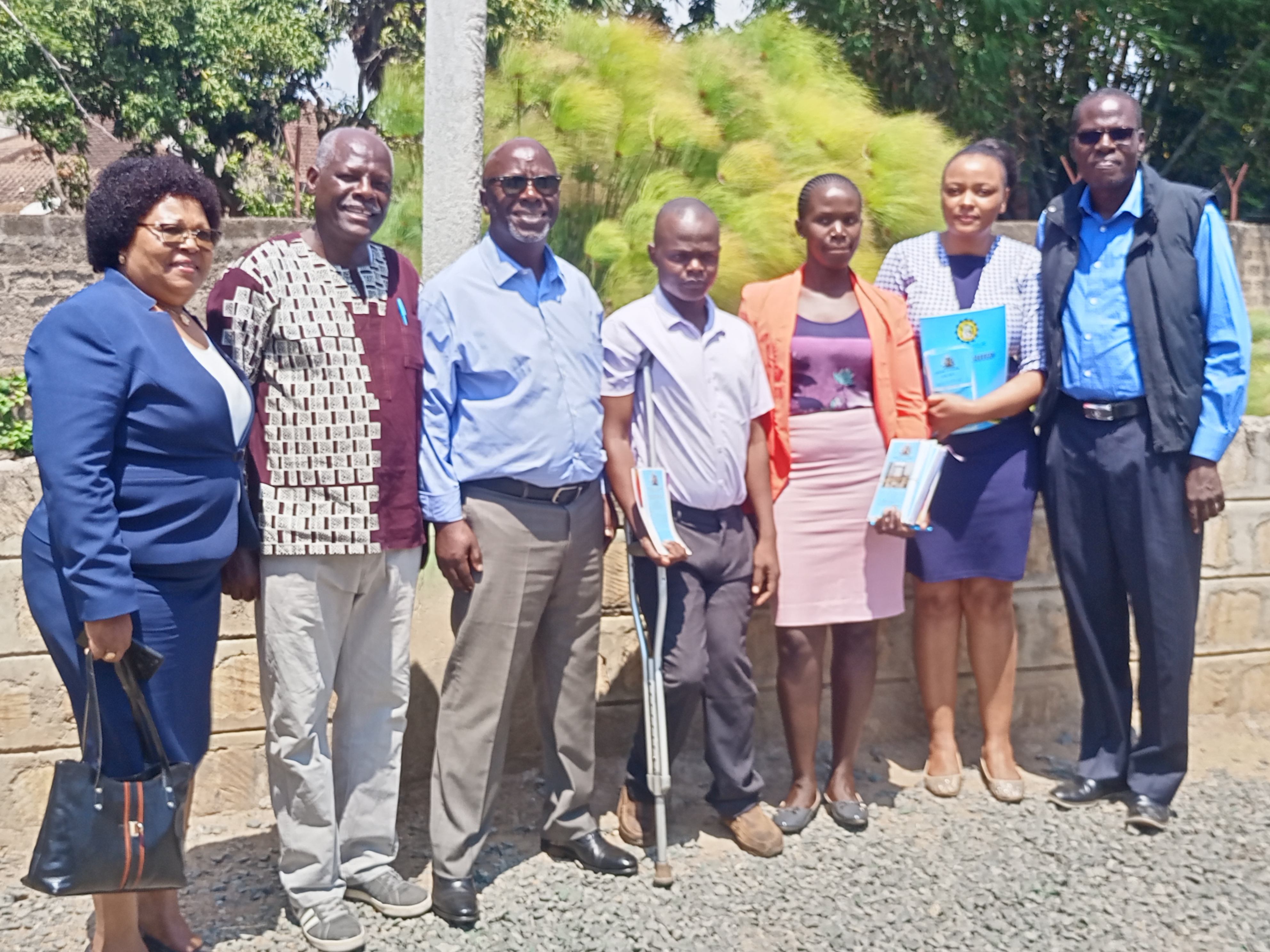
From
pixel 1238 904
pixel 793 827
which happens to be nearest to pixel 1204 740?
pixel 1238 904

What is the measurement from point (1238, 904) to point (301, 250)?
3.10 meters

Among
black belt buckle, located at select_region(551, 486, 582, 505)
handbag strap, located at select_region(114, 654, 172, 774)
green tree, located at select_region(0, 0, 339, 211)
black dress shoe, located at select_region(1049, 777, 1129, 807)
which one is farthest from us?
green tree, located at select_region(0, 0, 339, 211)

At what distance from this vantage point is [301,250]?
3.18 meters

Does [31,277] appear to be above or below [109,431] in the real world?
above

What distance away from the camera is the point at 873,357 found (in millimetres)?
3832

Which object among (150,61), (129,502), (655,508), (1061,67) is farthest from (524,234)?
(150,61)

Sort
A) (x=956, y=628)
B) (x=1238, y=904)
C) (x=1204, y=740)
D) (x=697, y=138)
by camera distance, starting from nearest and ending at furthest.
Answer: (x=1238, y=904)
(x=956, y=628)
(x=1204, y=740)
(x=697, y=138)

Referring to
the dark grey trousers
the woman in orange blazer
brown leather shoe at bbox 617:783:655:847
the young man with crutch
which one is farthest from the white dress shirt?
brown leather shoe at bbox 617:783:655:847

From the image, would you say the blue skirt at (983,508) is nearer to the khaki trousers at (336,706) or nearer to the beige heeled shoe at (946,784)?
the beige heeled shoe at (946,784)

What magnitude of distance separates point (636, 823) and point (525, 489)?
1143 mm

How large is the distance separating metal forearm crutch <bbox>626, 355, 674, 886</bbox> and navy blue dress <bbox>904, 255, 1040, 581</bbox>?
1.05 meters

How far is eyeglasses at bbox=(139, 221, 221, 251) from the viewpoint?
2854mm

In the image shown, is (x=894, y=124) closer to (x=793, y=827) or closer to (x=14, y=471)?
(x=793, y=827)

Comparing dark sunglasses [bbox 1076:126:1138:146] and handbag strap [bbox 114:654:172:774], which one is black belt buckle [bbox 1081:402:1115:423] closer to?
dark sunglasses [bbox 1076:126:1138:146]
